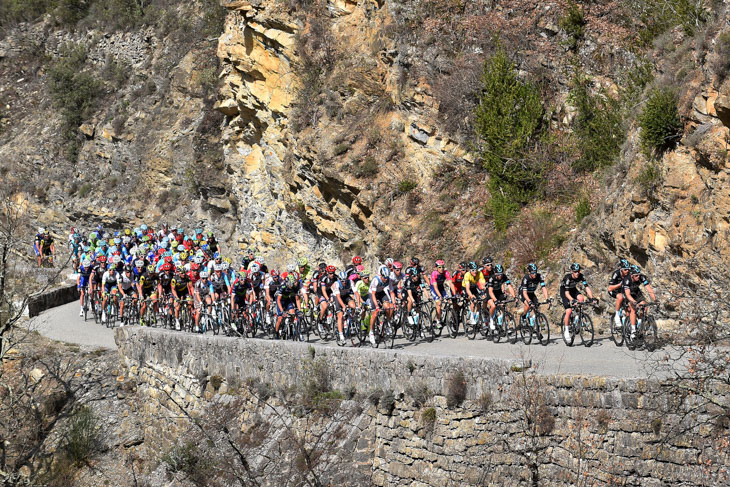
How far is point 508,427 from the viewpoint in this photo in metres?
12.0

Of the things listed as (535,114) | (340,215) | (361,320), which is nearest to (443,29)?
(535,114)

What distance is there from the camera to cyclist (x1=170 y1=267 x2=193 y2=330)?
23641mm

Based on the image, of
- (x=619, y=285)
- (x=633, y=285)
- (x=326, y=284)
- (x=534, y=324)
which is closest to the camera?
(x=633, y=285)

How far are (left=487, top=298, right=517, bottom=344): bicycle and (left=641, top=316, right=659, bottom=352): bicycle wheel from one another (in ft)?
10.2

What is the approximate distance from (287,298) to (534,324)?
608 cm

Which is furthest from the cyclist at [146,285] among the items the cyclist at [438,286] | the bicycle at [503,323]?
the bicycle at [503,323]

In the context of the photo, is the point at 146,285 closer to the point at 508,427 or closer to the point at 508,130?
the point at 508,130

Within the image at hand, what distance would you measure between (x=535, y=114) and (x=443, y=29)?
463cm

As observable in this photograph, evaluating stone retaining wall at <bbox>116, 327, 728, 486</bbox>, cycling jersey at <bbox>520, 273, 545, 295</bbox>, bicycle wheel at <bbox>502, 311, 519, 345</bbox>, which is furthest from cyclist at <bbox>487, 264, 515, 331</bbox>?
stone retaining wall at <bbox>116, 327, 728, 486</bbox>

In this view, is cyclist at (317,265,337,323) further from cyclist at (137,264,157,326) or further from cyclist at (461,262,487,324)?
cyclist at (137,264,157,326)

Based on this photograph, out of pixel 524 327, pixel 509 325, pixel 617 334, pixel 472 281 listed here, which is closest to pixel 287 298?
pixel 472 281

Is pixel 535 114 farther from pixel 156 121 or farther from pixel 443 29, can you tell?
pixel 156 121

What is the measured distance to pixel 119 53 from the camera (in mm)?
51312

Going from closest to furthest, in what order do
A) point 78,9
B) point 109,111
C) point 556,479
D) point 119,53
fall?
point 556,479 → point 109,111 → point 119,53 → point 78,9
